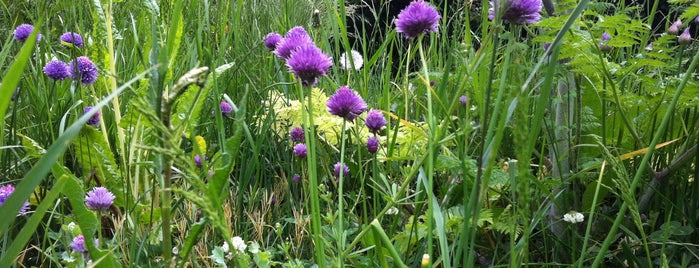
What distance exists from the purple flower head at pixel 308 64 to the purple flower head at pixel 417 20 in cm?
27

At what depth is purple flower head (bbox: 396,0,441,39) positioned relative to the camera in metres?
1.08

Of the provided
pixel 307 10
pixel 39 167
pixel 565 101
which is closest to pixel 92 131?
pixel 39 167

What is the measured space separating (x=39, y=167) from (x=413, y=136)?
90 centimetres

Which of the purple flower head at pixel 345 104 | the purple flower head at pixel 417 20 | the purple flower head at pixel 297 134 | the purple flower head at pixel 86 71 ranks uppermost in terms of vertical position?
the purple flower head at pixel 417 20

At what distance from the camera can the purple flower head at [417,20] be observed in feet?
3.53

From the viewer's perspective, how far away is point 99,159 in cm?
110

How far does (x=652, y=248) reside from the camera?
3.29 feet

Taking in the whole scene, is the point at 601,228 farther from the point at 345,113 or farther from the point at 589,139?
the point at 345,113

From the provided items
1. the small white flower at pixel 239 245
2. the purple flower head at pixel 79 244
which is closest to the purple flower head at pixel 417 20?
the small white flower at pixel 239 245

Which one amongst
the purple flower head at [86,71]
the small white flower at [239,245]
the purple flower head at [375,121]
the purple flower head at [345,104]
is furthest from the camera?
the purple flower head at [86,71]

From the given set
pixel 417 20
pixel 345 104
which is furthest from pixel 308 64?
pixel 417 20

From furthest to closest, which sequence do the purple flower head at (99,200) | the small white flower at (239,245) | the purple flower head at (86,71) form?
the purple flower head at (86,71), the purple flower head at (99,200), the small white flower at (239,245)

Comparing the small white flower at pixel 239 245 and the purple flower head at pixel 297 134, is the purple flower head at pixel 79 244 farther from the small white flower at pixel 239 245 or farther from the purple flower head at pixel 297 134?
the purple flower head at pixel 297 134

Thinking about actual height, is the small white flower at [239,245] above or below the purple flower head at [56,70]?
below
